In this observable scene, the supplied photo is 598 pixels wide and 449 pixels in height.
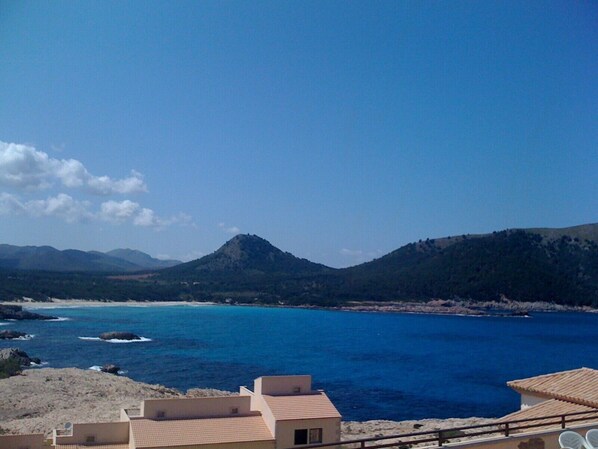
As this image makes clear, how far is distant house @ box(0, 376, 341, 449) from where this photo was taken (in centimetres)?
1845

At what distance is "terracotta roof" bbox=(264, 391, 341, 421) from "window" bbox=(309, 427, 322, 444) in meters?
0.43

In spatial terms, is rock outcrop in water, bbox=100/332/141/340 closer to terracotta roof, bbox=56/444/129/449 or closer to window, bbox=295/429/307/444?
terracotta roof, bbox=56/444/129/449

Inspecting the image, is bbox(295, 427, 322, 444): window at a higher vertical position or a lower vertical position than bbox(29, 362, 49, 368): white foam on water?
higher

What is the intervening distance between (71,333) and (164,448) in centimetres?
6591

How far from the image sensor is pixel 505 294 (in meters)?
153

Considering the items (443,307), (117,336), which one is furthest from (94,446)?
(443,307)

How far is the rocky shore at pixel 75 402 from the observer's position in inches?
1129

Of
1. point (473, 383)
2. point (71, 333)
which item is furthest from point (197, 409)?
point (71, 333)

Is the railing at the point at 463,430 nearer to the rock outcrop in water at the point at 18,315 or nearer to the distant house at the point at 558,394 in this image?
the distant house at the point at 558,394

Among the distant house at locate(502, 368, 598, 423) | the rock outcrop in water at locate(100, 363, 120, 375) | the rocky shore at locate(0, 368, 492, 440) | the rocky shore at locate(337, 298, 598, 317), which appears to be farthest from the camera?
the rocky shore at locate(337, 298, 598, 317)

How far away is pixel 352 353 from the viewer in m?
71.6

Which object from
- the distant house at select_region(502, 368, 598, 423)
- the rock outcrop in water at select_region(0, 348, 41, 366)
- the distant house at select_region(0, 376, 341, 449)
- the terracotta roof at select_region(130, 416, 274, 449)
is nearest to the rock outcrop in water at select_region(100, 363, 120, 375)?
Result: the rock outcrop in water at select_region(0, 348, 41, 366)

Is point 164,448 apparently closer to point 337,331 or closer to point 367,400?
point 367,400

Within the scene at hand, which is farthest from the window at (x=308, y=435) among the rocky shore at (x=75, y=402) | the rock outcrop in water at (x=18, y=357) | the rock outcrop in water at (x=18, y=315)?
the rock outcrop in water at (x=18, y=315)
